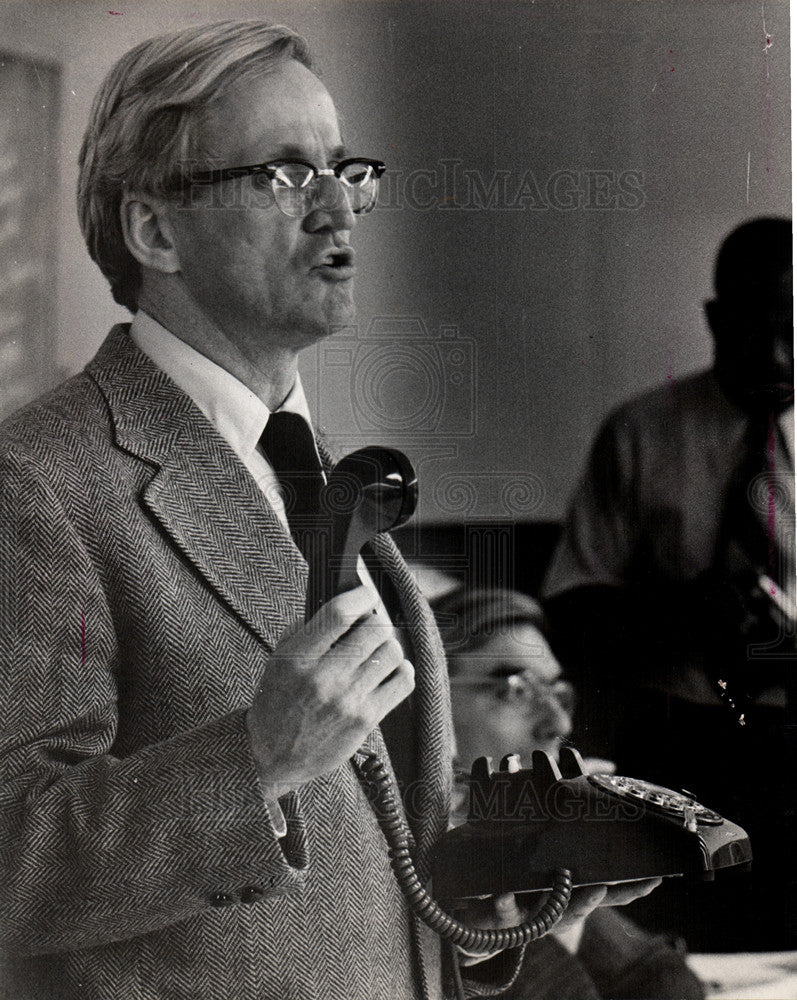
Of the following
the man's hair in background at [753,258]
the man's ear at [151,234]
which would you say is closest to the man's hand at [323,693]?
the man's ear at [151,234]

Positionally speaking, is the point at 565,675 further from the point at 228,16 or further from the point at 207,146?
the point at 228,16

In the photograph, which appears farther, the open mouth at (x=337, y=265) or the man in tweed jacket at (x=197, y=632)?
the open mouth at (x=337, y=265)

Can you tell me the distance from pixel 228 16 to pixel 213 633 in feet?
2.57

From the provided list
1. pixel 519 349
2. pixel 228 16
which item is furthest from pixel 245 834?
pixel 228 16

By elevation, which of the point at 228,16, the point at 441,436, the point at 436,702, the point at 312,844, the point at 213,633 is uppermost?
the point at 228,16

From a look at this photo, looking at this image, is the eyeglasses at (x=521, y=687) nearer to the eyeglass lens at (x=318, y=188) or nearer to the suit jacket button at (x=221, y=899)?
the suit jacket button at (x=221, y=899)

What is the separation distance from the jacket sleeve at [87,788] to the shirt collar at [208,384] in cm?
20

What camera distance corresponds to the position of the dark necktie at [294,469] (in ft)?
4.17

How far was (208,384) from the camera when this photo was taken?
1.25m

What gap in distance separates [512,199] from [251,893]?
2.98ft

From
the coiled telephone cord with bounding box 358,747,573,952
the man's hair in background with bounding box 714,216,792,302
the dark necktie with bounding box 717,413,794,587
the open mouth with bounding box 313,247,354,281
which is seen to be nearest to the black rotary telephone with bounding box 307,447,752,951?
the coiled telephone cord with bounding box 358,747,573,952

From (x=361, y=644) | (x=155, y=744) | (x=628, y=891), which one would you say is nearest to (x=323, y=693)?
(x=361, y=644)

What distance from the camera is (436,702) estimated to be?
50.9 inches

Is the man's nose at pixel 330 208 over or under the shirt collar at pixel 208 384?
over
